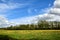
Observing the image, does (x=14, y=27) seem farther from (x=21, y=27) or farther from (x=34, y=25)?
(x=34, y=25)

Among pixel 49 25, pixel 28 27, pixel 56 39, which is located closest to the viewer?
pixel 56 39

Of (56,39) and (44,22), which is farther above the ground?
(44,22)

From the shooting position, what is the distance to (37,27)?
308 feet

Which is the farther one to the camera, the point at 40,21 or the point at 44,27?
the point at 40,21

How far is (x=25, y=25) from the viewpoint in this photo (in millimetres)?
95938

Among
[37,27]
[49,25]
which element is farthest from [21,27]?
[49,25]

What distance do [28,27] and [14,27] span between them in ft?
30.5

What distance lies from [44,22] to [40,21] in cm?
460

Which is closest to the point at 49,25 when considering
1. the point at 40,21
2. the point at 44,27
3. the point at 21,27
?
the point at 44,27

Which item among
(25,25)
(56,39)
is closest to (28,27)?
(25,25)

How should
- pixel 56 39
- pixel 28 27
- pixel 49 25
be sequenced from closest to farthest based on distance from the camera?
pixel 56 39, pixel 49 25, pixel 28 27

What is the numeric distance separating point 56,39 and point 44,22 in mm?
53863

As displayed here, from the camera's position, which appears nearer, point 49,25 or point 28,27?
point 49,25

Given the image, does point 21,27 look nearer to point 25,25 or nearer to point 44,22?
point 25,25
